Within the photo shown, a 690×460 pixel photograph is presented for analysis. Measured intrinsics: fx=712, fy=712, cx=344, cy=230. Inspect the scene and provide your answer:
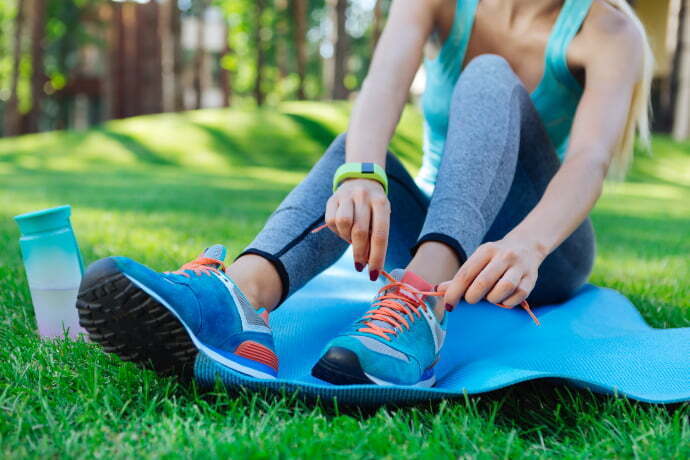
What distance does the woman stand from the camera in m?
1.21

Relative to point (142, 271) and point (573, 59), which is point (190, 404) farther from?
point (573, 59)

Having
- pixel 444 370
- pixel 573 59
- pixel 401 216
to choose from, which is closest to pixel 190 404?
pixel 444 370

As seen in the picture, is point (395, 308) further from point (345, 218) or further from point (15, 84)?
point (15, 84)

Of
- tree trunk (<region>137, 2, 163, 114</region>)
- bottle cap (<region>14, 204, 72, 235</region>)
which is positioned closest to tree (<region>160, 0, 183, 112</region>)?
tree trunk (<region>137, 2, 163, 114</region>)

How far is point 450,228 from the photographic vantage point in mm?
1437

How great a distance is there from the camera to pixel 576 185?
1.53 m

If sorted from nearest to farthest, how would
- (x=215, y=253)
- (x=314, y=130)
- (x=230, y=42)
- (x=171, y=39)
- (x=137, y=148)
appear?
(x=215, y=253) → (x=137, y=148) → (x=314, y=130) → (x=171, y=39) → (x=230, y=42)

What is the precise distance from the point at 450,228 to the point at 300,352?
41 cm

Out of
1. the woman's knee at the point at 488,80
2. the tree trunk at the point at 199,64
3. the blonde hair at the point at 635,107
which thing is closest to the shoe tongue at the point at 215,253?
the woman's knee at the point at 488,80

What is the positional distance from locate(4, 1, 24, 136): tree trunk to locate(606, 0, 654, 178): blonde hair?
1511 cm

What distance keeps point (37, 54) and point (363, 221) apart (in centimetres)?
1460

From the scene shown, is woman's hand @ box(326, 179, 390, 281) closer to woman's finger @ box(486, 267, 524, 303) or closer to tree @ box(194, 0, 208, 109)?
woman's finger @ box(486, 267, 524, 303)

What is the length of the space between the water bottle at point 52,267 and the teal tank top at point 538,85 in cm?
95

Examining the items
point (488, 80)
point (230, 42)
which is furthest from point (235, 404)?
point (230, 42)
